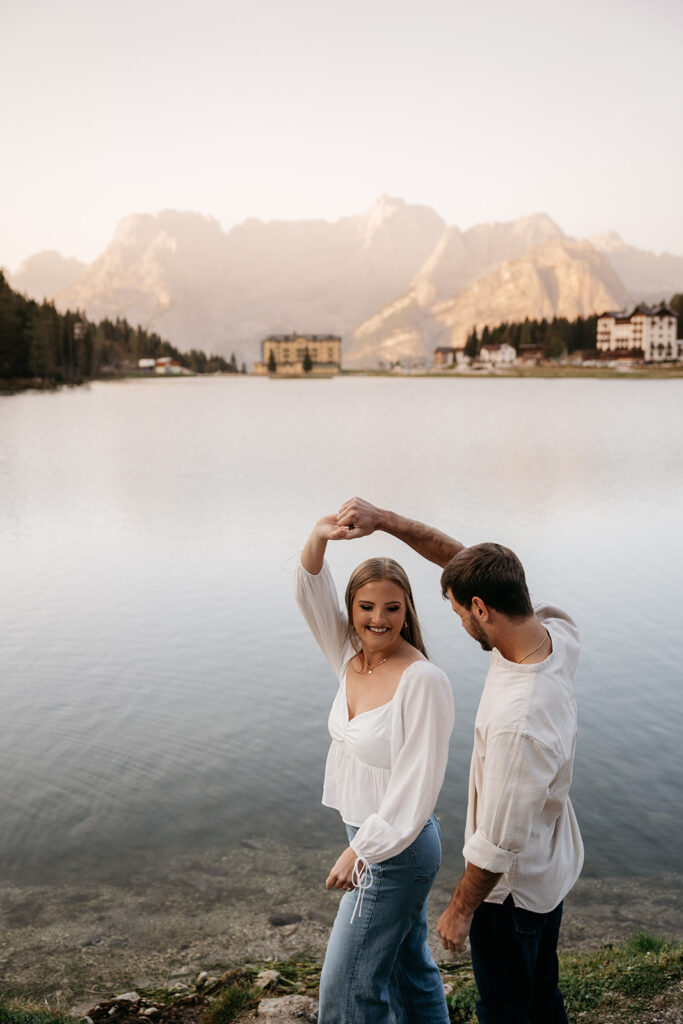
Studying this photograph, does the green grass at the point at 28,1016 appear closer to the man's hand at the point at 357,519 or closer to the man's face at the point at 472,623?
the man's hand at the point at 357,519

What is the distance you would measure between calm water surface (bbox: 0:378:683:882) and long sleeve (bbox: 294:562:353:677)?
4.27m

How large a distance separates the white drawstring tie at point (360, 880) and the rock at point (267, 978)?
222 cm

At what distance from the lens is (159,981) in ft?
19.7

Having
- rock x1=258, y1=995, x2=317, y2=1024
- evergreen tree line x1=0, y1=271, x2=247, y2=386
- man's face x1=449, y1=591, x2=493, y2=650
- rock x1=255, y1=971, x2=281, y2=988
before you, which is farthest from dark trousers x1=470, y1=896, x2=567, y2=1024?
evergreen tree line x1=0, y1=271, x2=247, y2=386

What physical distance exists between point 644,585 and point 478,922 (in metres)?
15.5

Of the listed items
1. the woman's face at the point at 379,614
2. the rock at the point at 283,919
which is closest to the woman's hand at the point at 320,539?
the woman's face at the point at 379,614

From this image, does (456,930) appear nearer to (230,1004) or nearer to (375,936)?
(375,936)

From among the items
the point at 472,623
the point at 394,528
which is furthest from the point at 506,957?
the point at 394,528

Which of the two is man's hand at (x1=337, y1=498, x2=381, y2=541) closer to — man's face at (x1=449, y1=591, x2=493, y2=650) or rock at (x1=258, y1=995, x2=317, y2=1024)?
man's face at (x1=449, y1=591, x2=493, y2=650)

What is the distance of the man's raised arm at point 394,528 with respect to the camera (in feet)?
13.6

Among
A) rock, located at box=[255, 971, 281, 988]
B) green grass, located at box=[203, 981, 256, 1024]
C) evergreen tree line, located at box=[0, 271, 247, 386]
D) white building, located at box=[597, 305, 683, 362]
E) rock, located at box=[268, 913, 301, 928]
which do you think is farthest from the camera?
white building, located at box=[597, 305, 683, 362]

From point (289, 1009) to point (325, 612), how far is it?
2.32 metres

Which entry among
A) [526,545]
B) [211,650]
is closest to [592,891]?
[211,650]

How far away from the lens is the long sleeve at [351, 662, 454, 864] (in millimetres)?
3598
